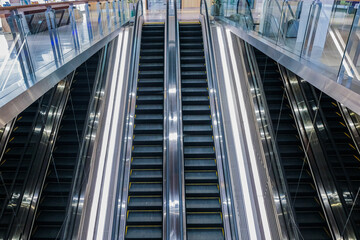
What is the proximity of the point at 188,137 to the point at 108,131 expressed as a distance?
2.00 m

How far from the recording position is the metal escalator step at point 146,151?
6814 millimetres

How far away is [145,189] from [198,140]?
5.85ft

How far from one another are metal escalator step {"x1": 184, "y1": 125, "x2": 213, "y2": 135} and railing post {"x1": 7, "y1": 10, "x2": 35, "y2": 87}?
4.34 m

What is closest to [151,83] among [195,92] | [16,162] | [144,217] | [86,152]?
[195,92]

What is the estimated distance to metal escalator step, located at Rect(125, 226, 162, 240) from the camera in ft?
18.6

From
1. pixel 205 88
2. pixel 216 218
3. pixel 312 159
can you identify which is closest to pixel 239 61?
pixel 205 88

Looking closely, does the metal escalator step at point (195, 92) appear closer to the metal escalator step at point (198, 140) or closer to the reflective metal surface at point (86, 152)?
the metal escalator step at point (198, 140)

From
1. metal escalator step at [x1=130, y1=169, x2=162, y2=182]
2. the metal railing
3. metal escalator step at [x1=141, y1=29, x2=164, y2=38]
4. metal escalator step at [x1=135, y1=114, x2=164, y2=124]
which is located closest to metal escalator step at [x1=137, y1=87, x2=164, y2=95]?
metal escalator step at [x1=135, y1=114, x2=164, y2=124]

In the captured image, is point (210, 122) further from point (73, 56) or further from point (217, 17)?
point (217, 17)

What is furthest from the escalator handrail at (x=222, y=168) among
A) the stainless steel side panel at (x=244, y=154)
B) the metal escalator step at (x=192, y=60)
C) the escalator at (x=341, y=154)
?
the escalator at (x=341, y=154)

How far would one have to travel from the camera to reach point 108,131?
22.2 feet

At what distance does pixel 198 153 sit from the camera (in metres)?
6.74

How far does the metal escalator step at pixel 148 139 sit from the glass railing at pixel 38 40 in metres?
2.54

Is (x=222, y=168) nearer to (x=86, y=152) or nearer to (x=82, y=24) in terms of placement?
(x=86, y=152)
